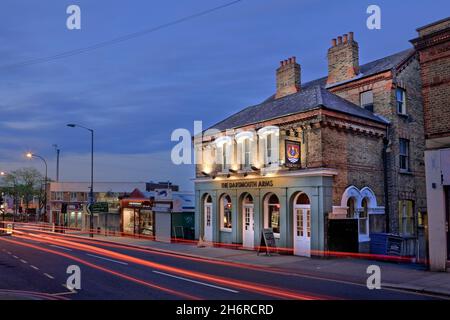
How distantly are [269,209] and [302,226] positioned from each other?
2.78 metres

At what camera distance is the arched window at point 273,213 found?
2323 centimetres

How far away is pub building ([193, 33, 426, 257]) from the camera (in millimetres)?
20625

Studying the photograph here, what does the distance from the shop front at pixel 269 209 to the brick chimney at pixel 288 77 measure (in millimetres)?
9289

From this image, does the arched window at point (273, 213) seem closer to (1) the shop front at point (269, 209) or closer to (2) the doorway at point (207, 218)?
(1) the shop front at point (269, 209)

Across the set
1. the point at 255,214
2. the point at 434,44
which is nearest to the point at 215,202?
the point at 255,214

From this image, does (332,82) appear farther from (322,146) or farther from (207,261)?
(207,261)

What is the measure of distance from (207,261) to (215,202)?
23.1 feet

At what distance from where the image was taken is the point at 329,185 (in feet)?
67.3

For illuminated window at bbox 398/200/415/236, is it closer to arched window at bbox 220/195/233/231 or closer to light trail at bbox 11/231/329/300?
arched window at bbox 220/195/233/231

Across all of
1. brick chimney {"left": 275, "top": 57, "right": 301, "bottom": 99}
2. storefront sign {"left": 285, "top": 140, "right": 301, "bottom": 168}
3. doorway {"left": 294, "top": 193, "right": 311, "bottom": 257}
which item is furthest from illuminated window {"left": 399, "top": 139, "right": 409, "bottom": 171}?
brick chimney {"left": 275, "top": 57, "right": 301, "bottom": 99}

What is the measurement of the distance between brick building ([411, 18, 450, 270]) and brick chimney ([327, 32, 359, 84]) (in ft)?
29.3

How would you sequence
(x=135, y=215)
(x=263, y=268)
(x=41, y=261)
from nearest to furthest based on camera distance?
1. (x=263, y=268)
2. (x=41, y=261)
3. (x=135, y=215)

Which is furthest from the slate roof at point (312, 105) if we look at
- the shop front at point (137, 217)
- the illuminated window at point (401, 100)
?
the shop front at point (137, 217)

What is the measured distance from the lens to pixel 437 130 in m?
16.5
